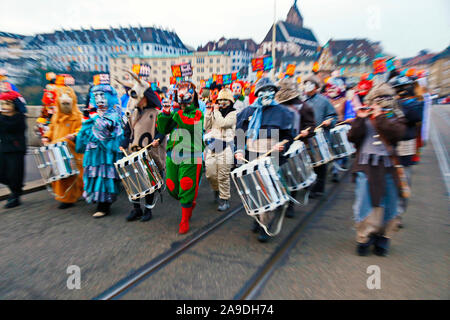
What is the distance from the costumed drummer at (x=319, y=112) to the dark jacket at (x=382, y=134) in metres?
2.30

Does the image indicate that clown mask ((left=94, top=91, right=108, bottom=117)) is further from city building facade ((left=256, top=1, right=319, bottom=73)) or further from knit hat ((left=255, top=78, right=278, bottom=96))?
city building facade ((left=256, top=1, right=319, bottom=73))

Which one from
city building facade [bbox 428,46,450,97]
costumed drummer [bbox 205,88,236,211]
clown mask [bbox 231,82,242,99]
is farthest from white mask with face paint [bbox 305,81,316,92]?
city building facade [bbox 428,46,450,97]

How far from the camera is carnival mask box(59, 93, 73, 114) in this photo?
478 cm

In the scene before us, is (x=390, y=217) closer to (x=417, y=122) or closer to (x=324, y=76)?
(x=417, y=122)

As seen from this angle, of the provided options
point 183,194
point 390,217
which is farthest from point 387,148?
point 183,194

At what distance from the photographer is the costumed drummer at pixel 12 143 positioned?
15.8ft

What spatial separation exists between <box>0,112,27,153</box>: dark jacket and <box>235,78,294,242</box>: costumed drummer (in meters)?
4.05

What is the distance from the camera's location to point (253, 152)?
3848 millimetres

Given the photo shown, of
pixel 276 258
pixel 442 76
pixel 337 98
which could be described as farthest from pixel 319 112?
pixel 442 76

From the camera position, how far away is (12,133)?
4969 millimetres

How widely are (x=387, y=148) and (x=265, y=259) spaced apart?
181 cm

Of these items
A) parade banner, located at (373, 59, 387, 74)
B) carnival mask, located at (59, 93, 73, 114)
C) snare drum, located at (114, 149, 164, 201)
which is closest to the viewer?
snare drum, located at (114, 149, 164, 201)

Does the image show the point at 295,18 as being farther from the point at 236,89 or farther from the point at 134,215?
the point at 134,215

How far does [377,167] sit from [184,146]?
244 centimetres
